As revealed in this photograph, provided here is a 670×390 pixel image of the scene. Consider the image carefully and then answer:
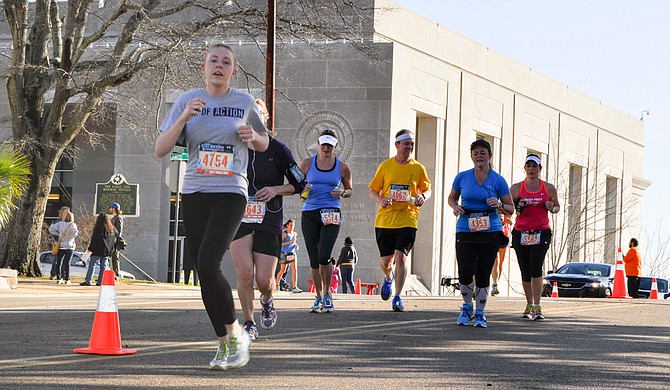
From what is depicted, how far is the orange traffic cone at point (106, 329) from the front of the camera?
9.00 metres

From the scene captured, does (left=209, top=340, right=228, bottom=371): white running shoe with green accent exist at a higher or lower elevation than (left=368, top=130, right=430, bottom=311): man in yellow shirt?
lower

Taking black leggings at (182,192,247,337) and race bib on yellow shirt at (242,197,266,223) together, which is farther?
race bib on yellow shirt at (242,197,266,223)

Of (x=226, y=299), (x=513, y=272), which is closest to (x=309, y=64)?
(x=513, y=272)

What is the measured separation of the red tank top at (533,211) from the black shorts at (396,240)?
47.1 inches

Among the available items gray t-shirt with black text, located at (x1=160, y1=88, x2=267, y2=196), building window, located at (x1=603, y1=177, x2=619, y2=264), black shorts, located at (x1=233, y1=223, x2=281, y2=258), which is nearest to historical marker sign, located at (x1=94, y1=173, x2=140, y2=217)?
black shorts, located at (x1=233, y1=223, x2=281, y2=258)

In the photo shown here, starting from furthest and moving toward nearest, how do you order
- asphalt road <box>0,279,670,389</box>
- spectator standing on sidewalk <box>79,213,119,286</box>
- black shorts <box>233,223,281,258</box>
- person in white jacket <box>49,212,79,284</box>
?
person in white jacket <box>49,212,79,284</box> → spectator standing on sidewalk <box>79,213,119,286</box> → black shorts <box>233,223,281,258</box> → asphalt road <box>0,279,670,389</box>

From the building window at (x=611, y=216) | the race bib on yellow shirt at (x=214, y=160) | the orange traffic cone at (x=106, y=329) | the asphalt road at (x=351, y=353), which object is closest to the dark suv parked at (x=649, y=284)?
the building window at (x=611, y=216)

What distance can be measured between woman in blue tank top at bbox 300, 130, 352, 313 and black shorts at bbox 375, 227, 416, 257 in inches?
37.6

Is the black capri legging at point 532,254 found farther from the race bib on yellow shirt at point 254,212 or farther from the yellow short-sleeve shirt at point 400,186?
the race bib on yellow shirt at point 254,212

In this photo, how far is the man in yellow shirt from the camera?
596 inches

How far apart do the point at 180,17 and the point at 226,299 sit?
1835 inches

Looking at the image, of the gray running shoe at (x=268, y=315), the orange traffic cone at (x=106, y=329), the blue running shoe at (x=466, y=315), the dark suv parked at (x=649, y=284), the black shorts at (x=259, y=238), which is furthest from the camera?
the dark suv parked at (x=649, y=284)

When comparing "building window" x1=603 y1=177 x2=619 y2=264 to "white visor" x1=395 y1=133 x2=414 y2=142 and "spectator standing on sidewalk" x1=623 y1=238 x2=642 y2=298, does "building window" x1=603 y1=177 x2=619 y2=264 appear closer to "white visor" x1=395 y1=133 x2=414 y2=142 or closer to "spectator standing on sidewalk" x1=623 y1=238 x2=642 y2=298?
"spectator standing on sidewalk" x1=623 y1=238 x2=642 y2=298

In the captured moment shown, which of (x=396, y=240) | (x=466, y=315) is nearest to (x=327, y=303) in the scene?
(x=396, y=240)
